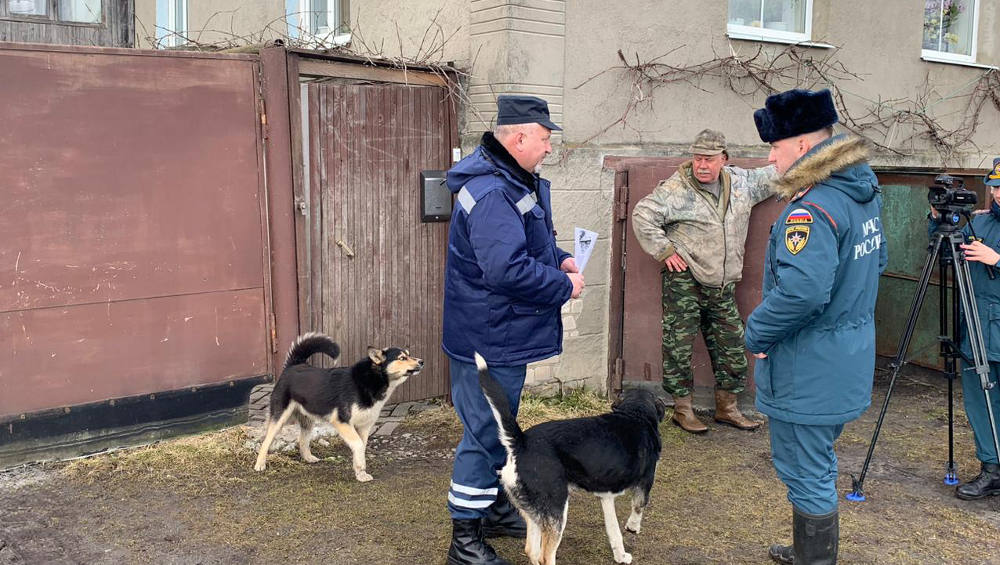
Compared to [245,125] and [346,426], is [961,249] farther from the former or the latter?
[245,125]

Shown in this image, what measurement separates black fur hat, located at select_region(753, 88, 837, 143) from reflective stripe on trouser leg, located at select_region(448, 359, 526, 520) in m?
1.52

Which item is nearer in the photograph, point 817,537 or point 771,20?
A: point 817,537

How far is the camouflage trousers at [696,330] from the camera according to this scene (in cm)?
602

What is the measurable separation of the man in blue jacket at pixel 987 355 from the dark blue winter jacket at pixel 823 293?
5.21ft

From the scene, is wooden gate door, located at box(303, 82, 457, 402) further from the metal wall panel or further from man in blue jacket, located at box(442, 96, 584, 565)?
man in blue jacket, located at box(442, 96, 584, 565)

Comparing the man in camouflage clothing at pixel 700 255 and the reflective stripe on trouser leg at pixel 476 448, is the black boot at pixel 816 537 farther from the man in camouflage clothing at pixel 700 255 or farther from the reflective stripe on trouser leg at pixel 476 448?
the man in camouflage clothing at pixel 700 255

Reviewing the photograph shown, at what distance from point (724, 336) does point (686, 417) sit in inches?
24.9

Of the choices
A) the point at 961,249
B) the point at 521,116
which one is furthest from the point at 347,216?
the point at 961,249

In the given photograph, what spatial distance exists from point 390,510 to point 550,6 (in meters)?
3.58

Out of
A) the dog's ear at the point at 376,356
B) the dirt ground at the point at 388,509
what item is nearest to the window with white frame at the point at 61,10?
the dirt ground at the point at 388,509

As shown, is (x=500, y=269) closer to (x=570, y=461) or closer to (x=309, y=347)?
(x=570, y=461)

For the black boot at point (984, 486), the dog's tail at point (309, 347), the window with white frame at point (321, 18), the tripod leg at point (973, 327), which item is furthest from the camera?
the window with white frame at point (321, 18)

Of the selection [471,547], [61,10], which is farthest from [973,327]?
[61,10]

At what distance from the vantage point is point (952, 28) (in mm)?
8859
